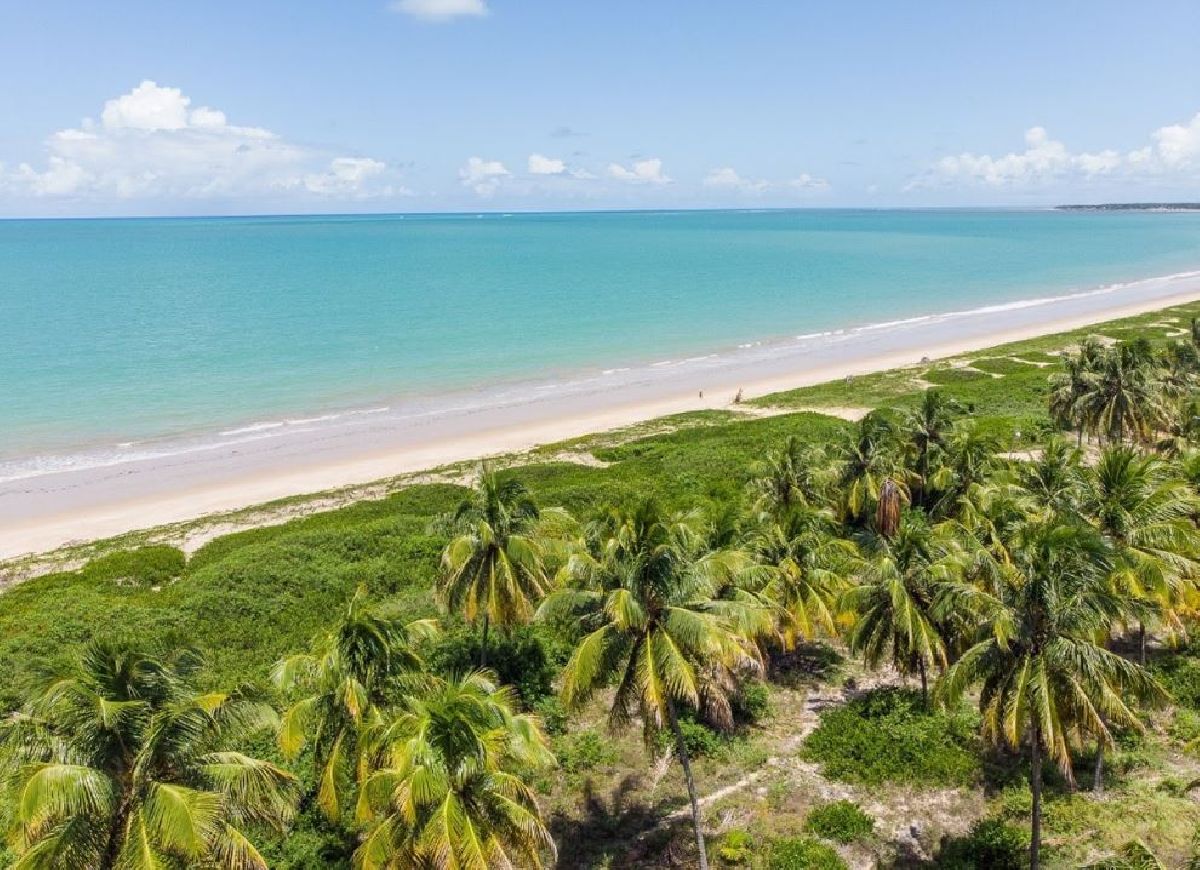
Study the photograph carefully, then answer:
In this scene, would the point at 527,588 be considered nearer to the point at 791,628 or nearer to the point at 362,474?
the point at 791,628

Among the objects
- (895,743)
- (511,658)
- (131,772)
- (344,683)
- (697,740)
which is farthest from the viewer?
(511,658)

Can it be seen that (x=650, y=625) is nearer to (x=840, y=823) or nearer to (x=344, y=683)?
(x=344, y=683)

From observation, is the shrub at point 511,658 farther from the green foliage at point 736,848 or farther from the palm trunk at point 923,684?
the palm trunk at point 923,684

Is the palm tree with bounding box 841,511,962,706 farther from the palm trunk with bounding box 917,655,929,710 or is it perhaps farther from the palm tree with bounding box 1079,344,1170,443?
the palm tree with bounding box 1079,344,1170,443

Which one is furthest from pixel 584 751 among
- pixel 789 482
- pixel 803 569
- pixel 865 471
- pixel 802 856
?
pixel 865 471

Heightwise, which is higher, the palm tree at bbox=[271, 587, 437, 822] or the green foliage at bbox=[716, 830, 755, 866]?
the palm tree at bbox=[271, 587, 437, 822]

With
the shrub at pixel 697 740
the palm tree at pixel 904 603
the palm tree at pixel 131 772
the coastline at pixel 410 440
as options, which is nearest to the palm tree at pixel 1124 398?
the palm tree at pixel 904 603

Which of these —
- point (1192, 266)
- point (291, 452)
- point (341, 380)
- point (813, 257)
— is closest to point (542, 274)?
point (813, 257)

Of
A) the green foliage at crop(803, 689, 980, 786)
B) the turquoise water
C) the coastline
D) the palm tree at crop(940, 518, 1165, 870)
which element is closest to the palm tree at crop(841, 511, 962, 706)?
the green foliage at crop(803, 689, 980, 786)

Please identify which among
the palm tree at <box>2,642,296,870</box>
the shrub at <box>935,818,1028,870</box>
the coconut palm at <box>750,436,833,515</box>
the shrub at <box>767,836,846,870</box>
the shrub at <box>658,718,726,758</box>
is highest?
the palm tree at <box>2,642,296,870</box>
